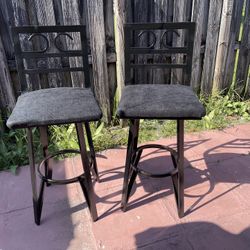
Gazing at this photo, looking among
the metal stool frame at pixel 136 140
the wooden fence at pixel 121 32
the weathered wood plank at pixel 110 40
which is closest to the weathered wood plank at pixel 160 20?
the wooden fence at pixel 121 32

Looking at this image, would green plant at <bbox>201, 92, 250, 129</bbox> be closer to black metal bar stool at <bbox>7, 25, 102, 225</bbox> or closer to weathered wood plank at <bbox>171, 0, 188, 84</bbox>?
weathered wood plank at <bbox>171, 0, 188, 84</bbox>

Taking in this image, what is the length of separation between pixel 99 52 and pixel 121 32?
0.90ft

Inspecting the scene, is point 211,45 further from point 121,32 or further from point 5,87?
point 5,87

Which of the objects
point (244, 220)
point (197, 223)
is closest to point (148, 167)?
point (197, 223)

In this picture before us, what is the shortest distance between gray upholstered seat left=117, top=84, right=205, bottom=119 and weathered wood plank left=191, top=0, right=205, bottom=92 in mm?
1329

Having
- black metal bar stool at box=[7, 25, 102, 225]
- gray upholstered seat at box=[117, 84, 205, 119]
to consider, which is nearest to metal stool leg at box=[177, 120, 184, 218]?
gray upholstered seat at box=[117, 84, 205, 119]

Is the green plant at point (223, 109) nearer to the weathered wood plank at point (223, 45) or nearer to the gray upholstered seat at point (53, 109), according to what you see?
the weathered wood plank at point (223, 45)

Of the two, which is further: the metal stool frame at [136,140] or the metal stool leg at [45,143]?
the metal stool leg at [45,143]

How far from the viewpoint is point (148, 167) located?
94.7 inches

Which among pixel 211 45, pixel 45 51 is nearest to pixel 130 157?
pixel 45 51

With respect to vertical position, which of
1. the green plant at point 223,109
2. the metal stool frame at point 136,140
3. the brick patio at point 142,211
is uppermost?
the metal stool frame at point 136,140

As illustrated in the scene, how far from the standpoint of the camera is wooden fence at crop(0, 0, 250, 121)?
7.89 ft

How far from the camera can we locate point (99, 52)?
262 cm

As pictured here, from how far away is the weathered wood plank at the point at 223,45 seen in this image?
9.30 ft
